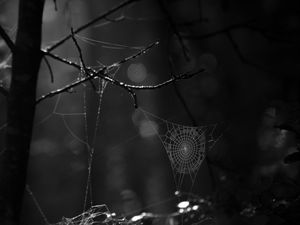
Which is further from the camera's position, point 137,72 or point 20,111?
point 137,72

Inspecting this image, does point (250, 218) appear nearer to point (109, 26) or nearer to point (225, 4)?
point (225, 4)

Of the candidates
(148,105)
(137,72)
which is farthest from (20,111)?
(137,72)

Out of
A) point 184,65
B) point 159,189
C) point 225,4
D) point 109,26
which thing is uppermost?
point 109,26

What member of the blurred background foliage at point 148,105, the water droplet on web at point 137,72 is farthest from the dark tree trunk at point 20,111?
the water droplet on web at point 137,72

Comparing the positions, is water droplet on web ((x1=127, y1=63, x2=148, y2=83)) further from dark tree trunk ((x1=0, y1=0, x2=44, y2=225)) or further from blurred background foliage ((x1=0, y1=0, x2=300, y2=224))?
dark tree trunk ((x1=0, y1=0, x2=44, y2=225))

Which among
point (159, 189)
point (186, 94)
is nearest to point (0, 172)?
point (186, 94)

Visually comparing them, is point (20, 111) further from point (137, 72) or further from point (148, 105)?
point (137, 72)

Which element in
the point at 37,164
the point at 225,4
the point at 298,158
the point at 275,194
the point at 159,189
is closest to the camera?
the point at 275,194

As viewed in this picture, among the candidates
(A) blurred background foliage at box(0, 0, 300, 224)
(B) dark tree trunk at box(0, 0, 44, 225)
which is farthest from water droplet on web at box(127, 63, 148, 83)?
(B) dark tree trunk at box(0, 0, 44, 225)

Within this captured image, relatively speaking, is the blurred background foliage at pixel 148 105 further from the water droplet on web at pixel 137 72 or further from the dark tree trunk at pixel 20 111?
the dark tree trunk at pixel 20 111
